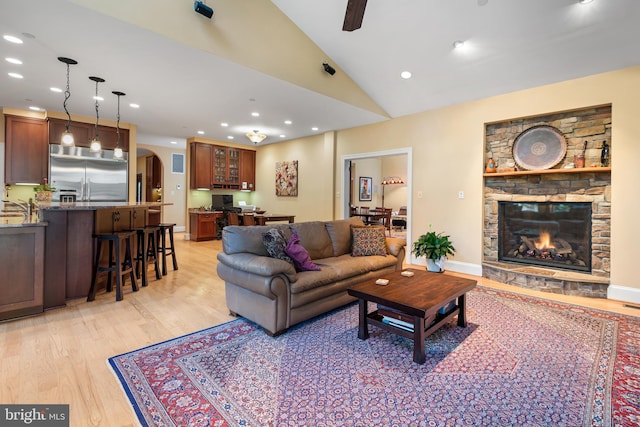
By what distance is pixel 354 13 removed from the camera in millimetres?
2566

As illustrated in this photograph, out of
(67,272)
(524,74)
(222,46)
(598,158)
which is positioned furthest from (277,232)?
(598,158)

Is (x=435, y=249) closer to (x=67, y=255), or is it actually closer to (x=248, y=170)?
(x=67, y=255)

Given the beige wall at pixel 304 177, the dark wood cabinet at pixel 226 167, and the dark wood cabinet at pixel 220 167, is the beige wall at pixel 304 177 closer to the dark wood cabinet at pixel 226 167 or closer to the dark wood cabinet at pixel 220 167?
the dark wood cabinet at pixel 220 167

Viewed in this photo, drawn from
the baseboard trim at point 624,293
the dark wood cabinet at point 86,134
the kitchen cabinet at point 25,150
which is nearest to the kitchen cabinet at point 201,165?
the dark wood cabinet at point 86,134

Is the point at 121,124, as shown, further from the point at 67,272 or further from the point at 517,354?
the point at 517,354

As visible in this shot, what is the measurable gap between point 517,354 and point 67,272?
463 cm

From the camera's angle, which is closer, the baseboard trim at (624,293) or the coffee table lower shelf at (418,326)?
the coffee table lower shelf at (418,326)

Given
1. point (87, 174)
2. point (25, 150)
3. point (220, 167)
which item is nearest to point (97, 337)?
point (87, 174)

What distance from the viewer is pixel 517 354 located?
233cm

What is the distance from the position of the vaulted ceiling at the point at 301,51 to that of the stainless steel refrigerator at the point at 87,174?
2.92 feet

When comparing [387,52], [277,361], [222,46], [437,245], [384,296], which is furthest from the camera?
[437,245]

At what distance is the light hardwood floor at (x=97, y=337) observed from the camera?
177 centimetres

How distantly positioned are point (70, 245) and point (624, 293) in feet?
21.8

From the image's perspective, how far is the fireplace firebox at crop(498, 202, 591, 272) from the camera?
4.12 metres
